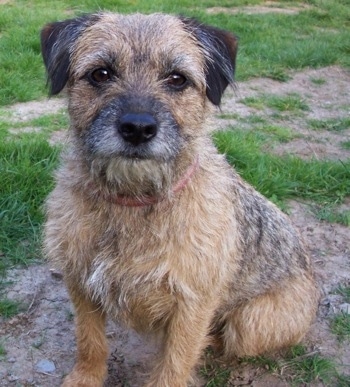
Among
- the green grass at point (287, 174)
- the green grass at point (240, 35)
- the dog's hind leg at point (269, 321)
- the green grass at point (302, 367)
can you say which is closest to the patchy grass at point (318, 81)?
the green grass at point (240, 35)

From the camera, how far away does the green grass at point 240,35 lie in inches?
275

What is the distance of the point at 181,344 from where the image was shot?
3.02 meters

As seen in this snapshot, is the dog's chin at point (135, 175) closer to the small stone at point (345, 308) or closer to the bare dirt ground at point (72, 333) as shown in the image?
the bare dirt ground at point (72, 333)

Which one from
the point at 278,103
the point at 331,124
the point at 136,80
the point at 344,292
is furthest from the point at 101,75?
the point at 278,103

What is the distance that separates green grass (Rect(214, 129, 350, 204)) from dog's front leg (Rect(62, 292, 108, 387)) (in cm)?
221

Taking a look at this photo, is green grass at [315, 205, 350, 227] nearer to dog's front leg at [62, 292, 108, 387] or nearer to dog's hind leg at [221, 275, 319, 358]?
dog's hind leg at [221, 275, 319, 358]

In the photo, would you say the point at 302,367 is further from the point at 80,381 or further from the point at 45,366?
the point at 45,366

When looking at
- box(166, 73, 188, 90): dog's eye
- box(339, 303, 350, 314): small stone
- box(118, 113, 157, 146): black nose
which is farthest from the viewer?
box(339, 303, 350, 314): small stone

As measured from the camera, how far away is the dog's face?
262 cm

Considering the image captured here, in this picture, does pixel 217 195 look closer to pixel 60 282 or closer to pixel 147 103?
pixel 147 103

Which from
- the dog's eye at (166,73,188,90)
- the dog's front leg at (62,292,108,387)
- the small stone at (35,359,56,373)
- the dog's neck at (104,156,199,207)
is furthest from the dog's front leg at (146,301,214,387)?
the dog's eye at (166,73,188,90)

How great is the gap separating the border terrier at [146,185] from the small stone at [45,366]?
10.9 inches

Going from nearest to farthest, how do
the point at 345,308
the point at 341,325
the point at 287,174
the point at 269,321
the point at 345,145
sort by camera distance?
the point at 269,321
the point at 341,325
the point at 345,308
the point at 287,174
the point at 345,145

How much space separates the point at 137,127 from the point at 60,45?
0.70m
